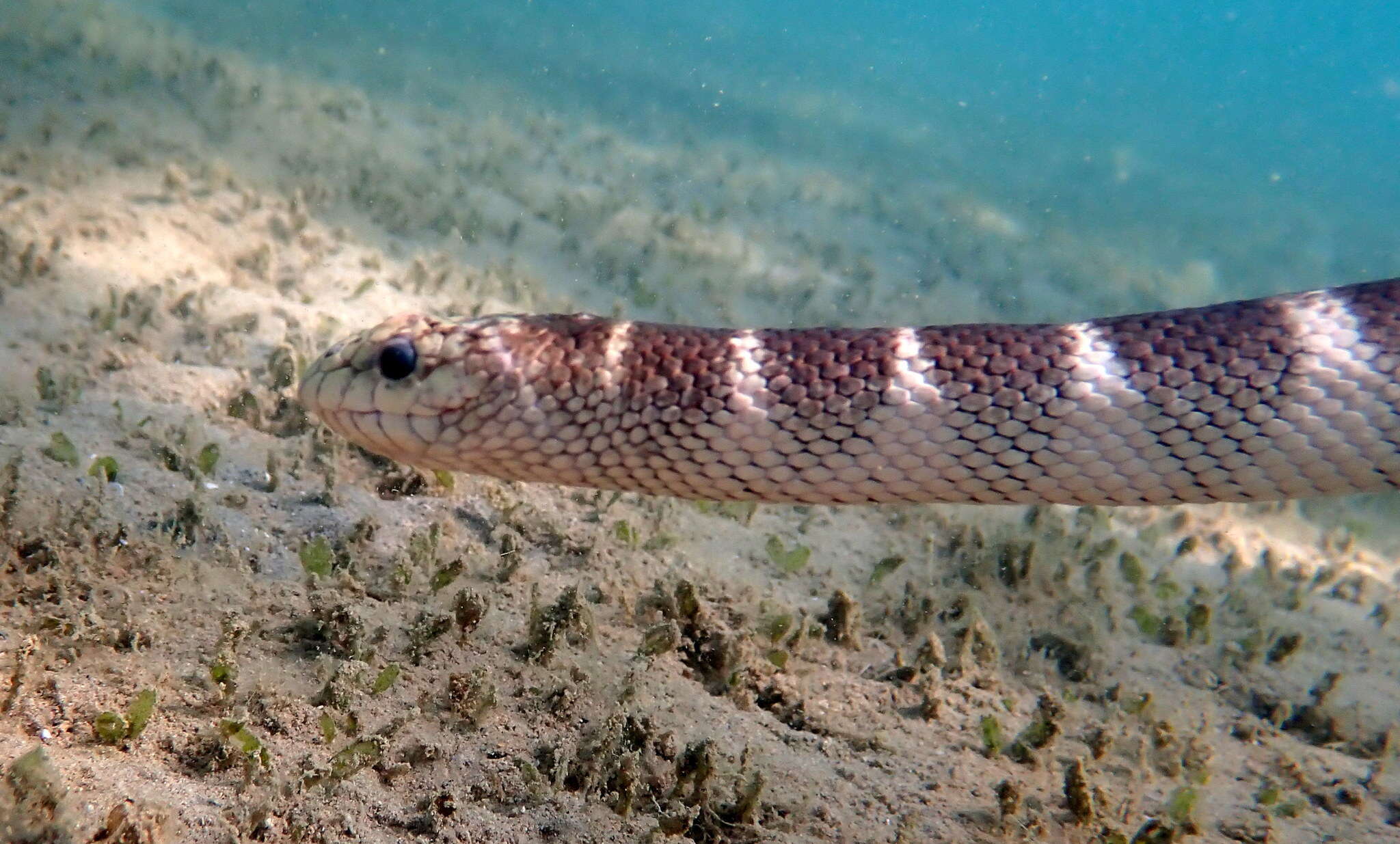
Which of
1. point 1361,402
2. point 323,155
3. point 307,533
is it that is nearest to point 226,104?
point 323,155

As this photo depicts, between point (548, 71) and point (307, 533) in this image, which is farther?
point (548, 71)

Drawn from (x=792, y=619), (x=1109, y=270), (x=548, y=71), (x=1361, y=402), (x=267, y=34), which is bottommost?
(x=792, y=619)

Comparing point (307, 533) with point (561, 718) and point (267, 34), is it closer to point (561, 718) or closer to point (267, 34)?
Result: point (561, 718)

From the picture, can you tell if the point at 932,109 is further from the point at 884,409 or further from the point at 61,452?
the point at 61,452

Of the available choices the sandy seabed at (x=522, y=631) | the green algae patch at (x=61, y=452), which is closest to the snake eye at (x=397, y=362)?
the sandy seabed at (x=522, y=631)

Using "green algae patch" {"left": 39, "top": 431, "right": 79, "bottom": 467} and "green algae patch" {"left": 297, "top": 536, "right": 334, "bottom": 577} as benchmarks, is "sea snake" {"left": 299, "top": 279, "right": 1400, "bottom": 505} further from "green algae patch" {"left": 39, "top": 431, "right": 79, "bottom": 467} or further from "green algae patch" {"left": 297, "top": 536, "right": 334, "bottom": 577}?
"green algae patch" {"left": 39, "top": 431, "right": 79, "bottom": 467}

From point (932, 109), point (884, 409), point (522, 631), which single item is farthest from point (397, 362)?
point (932, 109)
